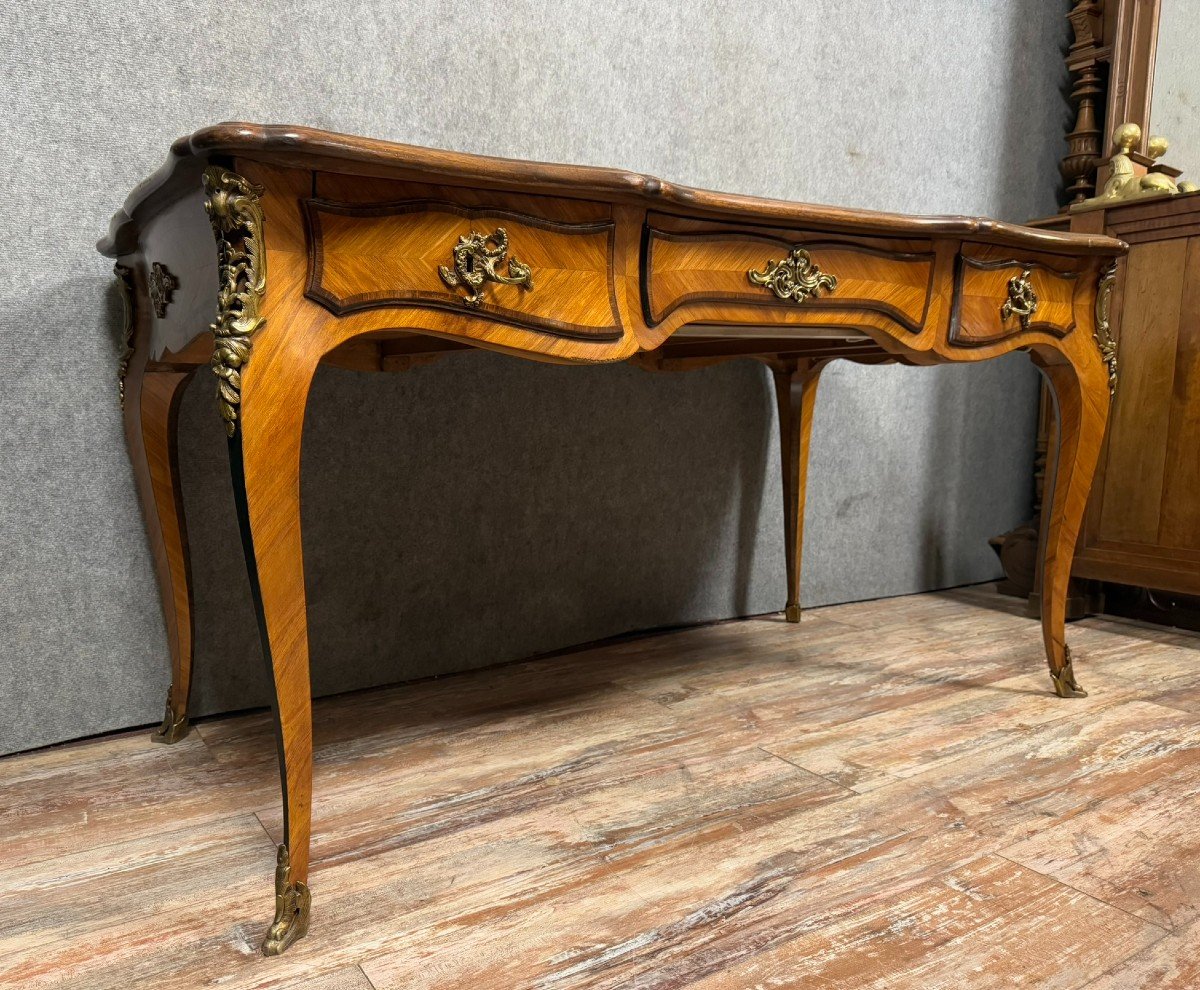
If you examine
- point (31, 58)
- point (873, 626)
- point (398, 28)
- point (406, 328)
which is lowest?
point (873, 626)

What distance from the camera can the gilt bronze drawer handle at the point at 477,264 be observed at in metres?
0.85

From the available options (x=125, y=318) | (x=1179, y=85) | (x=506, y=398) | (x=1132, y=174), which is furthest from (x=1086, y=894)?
(x=1179, y=85)

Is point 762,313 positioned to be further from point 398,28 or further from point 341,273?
point 398,28

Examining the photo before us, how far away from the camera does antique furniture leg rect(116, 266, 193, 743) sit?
1151 mm

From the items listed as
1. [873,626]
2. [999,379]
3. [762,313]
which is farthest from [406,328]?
[999,379]

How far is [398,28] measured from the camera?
1397mm

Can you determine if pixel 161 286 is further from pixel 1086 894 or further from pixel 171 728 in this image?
pixel 1086 894

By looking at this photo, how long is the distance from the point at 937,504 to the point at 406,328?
1727mm

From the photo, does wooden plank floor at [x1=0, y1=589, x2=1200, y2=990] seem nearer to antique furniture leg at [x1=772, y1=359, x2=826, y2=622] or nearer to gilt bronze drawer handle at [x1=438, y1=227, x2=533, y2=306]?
antique furniture leg at [x1=772, y1=359, x2=826, y2=622]

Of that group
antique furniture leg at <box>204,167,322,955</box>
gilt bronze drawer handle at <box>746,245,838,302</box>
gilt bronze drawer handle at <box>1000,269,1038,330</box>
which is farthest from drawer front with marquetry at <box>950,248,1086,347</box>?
antique furniture leg at <box>204,167,322,955</box>

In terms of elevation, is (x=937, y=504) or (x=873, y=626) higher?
(x=937, y=504)

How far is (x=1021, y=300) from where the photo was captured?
1.28 m

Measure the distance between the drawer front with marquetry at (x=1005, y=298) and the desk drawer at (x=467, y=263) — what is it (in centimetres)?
56

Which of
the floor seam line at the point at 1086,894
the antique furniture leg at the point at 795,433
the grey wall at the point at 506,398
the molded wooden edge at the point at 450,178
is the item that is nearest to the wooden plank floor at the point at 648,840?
the floor seam line at the point at 1086,894
